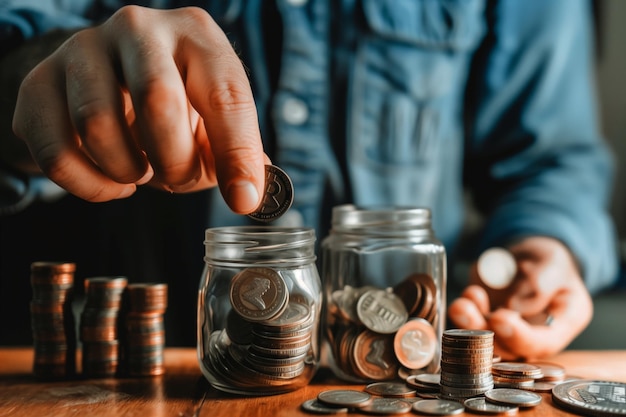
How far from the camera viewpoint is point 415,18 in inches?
68.2

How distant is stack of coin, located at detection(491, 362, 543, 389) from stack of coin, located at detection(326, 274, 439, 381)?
9 centimetres

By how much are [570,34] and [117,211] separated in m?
1.29

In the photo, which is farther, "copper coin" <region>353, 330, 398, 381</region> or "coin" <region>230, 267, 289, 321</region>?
"copper coin" <region>353, 330, 398, 381</region>

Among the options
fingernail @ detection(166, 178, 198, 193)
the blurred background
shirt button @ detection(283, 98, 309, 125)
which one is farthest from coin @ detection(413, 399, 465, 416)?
the blurred background

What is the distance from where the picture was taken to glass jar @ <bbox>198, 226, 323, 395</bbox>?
2.79ft

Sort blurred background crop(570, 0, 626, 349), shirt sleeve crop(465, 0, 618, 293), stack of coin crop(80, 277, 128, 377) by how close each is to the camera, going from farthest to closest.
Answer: blurred background crop(570, 0, 626, 349) < shirt sleeve crop(465, 0, 618, 293) < stack of coin crop(80, 277, 128, 377)

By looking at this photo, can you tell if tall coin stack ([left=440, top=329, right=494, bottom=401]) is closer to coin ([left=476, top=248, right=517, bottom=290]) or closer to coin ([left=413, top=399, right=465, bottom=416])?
coin ([left=413, top=399, right=465, bottom=416])

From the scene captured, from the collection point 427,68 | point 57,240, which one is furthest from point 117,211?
point 427,68

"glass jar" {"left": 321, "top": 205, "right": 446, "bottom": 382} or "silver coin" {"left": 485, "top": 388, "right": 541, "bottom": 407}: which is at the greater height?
"glass jar" {"left": 321, "top": 205, "right": 446, "bottom": 382}

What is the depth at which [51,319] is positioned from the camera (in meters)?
1.01

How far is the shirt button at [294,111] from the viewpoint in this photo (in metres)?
1.57

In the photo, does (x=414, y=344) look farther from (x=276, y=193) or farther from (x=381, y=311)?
(x=276, y=193)

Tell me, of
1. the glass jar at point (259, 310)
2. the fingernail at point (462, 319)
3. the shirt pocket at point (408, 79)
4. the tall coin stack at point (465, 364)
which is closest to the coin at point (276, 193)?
the glass jar at point (259, 310)

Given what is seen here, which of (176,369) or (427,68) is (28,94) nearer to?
(176,369)
